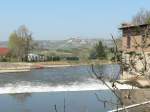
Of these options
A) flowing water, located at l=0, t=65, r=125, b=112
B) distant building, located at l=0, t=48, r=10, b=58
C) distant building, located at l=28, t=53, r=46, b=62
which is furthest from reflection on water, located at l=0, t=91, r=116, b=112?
distant building, located at l=0, t=48, r=10, b=58

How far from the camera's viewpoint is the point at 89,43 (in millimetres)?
5367

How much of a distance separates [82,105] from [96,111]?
1973mm

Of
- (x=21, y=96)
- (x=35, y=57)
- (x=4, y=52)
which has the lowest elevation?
(x=21, y=96)

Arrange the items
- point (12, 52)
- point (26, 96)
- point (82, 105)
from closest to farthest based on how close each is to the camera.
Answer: point (82, 105), point (26, 96), point (12, 52)

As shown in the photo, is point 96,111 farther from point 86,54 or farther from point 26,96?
point 86,54

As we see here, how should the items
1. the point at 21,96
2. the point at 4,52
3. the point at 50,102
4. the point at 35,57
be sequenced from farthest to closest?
the point at 4,52 → the point at 35,57 → the point at 21,96 → the point at 50,102

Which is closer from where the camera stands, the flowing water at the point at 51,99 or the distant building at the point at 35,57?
the flowing water at the point at 51,99

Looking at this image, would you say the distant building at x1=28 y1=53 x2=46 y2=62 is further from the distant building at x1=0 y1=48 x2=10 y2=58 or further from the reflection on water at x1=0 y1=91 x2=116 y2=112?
the reflection on water at x1=0 y1=91 x2=116 y2=112

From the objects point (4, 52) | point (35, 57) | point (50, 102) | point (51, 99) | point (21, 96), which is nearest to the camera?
point (50, 102)

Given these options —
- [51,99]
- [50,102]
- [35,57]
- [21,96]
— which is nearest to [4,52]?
[35,57]

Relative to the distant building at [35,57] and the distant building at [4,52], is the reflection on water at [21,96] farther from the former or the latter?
the distant building at [4,52]

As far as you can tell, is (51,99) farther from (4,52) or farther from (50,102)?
(4,52)

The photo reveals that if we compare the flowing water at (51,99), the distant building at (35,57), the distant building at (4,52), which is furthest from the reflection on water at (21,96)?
the distant building at (4,52)

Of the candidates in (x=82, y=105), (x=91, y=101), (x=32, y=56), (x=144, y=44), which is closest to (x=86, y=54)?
(x=144, y=44)
